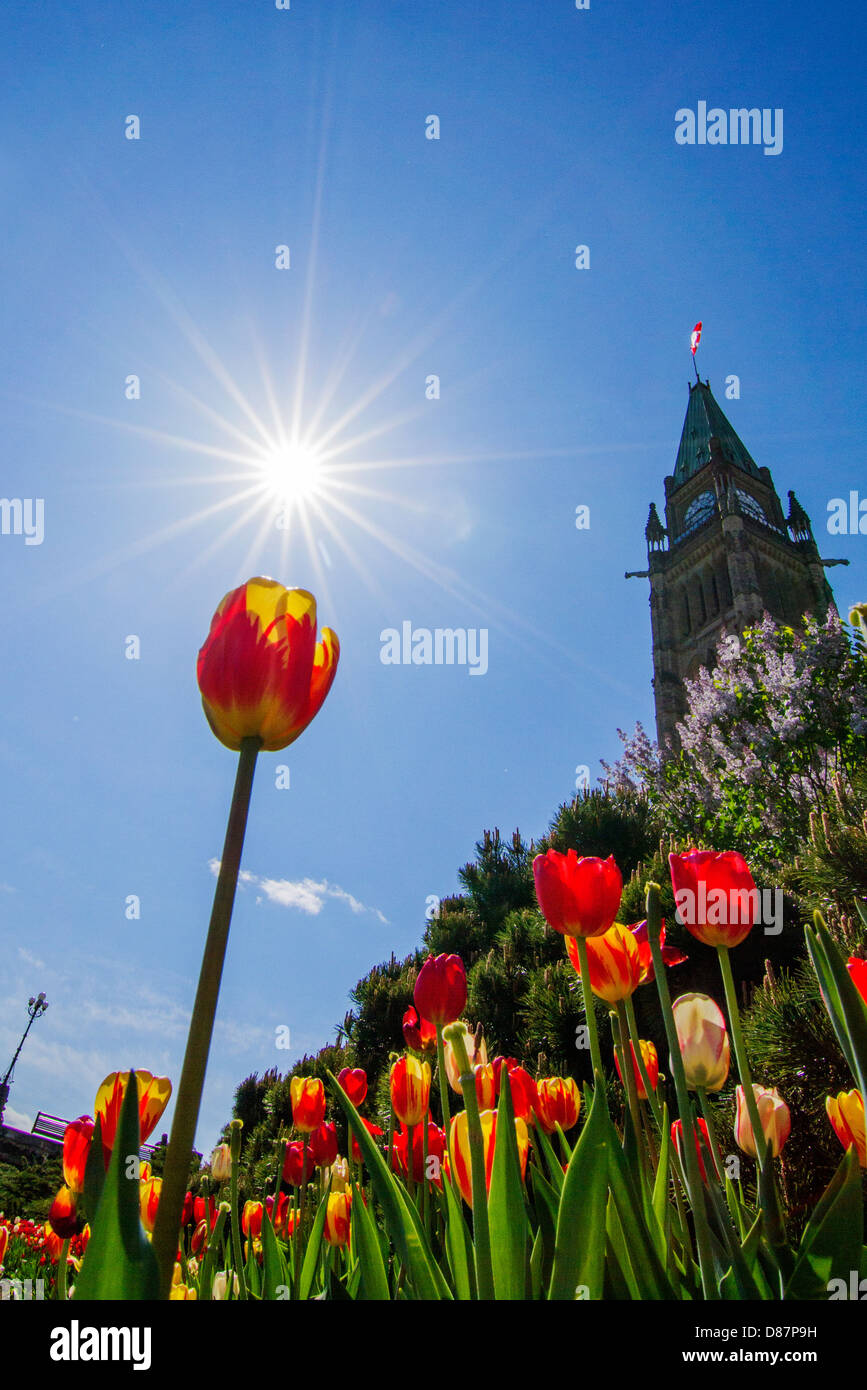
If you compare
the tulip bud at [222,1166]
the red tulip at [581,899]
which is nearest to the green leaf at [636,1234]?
the red tulip at [581,899]

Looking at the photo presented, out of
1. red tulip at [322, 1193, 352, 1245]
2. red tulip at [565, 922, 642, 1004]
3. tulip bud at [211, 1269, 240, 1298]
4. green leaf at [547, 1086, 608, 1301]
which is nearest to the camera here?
green leaf at [547, 1086, 608, 1301]

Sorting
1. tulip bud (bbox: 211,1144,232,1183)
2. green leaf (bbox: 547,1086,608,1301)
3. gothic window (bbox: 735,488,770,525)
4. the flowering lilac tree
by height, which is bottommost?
tulip bud (bbox: 211,1144,232,1183)

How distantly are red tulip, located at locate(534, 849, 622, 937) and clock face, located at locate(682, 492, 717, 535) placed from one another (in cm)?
4081

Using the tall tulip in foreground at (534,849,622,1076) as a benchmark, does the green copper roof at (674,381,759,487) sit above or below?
above

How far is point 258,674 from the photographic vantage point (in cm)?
69

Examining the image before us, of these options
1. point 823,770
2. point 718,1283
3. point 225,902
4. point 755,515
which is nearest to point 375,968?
point 718,1283

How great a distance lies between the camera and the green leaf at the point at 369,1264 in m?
0.99

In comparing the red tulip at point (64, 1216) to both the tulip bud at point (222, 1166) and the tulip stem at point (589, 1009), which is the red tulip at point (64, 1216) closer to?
the tulip bud at point (222, 1166)

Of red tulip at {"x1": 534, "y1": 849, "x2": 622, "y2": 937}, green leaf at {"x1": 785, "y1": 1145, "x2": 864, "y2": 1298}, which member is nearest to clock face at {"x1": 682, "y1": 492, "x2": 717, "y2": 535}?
red tulip at {"x1": 534, "y1": 849, "x2": 622, "y2": 937}

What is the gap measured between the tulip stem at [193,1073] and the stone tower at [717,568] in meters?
32.5

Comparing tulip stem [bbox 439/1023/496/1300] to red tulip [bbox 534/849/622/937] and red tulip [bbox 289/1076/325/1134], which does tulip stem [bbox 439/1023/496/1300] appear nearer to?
red tulip [bbox 534/849/622/937]

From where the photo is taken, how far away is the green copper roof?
43562 mm

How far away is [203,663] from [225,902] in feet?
0.88

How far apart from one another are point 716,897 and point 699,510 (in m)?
43.2
